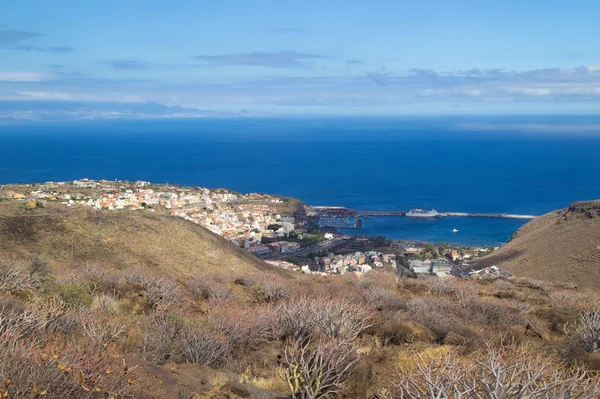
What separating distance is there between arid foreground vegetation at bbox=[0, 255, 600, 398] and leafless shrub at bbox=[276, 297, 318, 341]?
2cm

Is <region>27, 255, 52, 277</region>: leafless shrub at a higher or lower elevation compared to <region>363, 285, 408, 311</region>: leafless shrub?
higher

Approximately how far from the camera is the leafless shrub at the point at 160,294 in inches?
435

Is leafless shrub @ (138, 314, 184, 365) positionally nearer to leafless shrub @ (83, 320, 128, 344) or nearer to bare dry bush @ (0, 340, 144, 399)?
leafless shrub @ (83, 320, 128, 344)

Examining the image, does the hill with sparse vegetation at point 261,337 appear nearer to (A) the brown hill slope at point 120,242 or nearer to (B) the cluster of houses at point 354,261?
(A) the brown hill slope at point 120,242

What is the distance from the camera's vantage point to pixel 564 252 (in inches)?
1163

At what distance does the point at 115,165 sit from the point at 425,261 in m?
98.9

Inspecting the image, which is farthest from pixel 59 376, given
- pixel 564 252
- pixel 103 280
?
pixel 564 252

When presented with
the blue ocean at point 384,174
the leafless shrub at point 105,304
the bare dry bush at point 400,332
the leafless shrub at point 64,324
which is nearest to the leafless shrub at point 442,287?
the bare dry bush at point 400,332

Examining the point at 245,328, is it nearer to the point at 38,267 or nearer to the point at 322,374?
the point at 322,374

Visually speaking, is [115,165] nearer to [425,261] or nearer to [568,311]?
[425,261]

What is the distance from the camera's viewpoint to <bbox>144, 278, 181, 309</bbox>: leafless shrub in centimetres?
1105

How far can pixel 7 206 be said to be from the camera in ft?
80.9

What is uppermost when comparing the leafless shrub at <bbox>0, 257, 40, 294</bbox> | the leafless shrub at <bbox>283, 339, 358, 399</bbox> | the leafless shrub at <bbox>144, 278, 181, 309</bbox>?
the leafless shrub at <bbox>283, 339, 358, 399</bbox>

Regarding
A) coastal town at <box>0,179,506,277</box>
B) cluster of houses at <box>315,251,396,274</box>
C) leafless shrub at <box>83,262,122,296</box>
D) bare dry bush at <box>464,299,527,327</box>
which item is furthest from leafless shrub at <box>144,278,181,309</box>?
cluster of houses at <box>315,251,396,274</box>
